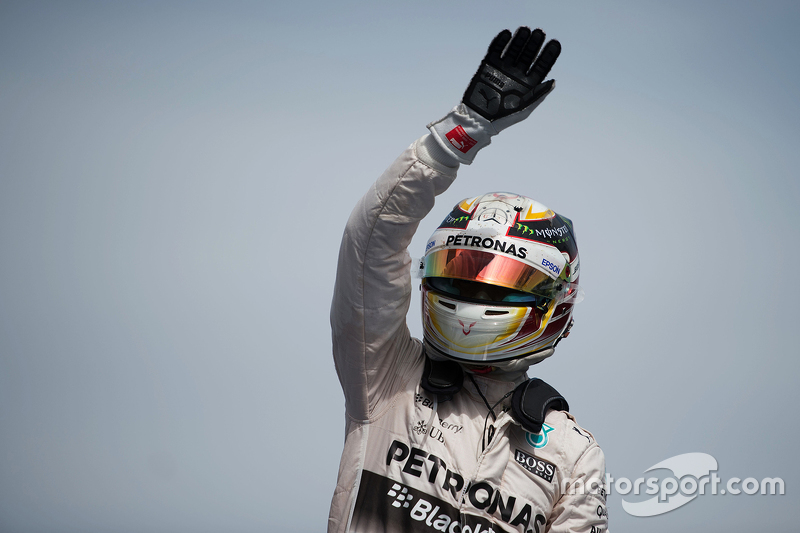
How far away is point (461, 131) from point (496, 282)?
63cm

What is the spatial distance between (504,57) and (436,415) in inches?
51.2

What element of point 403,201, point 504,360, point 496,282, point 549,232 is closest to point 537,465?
point 504,360

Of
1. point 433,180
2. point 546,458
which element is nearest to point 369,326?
point 433,180

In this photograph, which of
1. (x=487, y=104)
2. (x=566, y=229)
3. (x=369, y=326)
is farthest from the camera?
(x=566, y=229)

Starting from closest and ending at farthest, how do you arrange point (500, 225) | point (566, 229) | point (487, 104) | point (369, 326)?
1. point (487, 104)
2. point (369, 326)
3. point (500, 225)
4. point (566, 229)

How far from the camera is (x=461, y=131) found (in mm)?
1941

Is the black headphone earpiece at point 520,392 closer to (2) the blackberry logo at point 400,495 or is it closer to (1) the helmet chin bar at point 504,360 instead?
(1) the helmet chin bar at point 504,360

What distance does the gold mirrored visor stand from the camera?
7.63ft

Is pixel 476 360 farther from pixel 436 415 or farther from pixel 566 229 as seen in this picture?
pixel 566 229

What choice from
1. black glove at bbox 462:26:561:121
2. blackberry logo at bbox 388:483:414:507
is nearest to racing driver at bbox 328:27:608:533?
blackberry logo at bbox 388:483:414:507

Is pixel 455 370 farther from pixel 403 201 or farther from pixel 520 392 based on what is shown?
pixel 403 201

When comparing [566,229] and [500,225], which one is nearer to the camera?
[500,225]

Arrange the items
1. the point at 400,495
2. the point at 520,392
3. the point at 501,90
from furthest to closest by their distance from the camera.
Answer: the point at 520,392, the point at 400,495, the point at 501,90

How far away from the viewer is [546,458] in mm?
2291
